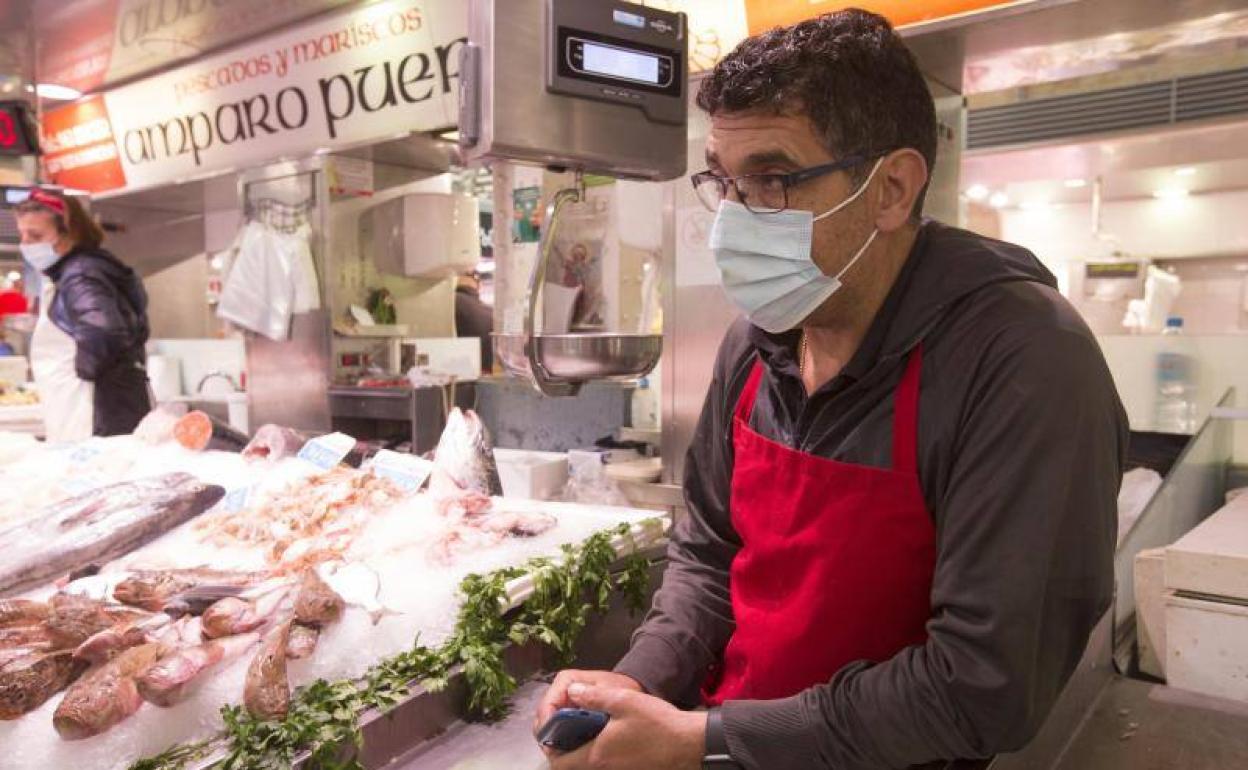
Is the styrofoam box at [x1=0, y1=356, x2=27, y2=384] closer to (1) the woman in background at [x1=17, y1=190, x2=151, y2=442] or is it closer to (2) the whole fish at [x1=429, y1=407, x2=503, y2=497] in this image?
(1) the woman in background at [x1=17, y1=190, x2=151, y2=442]

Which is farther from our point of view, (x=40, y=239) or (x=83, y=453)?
(x=40, y=239)

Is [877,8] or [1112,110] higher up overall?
[1112,110]

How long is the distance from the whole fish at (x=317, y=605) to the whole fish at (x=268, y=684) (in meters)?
0.10

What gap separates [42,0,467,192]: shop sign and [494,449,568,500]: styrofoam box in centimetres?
216

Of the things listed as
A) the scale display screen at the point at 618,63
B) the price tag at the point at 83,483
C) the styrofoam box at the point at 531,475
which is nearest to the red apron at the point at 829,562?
the scale display screen at the point at 618,63

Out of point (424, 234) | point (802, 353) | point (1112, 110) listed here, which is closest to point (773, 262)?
point (802, 353)

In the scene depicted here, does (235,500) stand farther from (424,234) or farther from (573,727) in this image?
(424,234)

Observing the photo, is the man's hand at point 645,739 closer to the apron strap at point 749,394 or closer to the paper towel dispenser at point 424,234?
the apron strap at point 749,394

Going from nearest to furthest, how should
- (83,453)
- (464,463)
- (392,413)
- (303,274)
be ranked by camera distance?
(464,463)
(83,453)
(392,413)
(303,274)

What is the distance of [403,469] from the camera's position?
2344mm

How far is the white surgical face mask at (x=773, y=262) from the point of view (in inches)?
51.9

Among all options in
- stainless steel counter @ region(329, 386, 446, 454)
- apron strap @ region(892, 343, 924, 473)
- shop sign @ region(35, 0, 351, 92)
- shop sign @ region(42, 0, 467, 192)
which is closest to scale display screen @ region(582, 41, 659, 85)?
apron strap @ region(892, 343, 924, 473)

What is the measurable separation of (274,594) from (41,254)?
141 inches

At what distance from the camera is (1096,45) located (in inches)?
108
